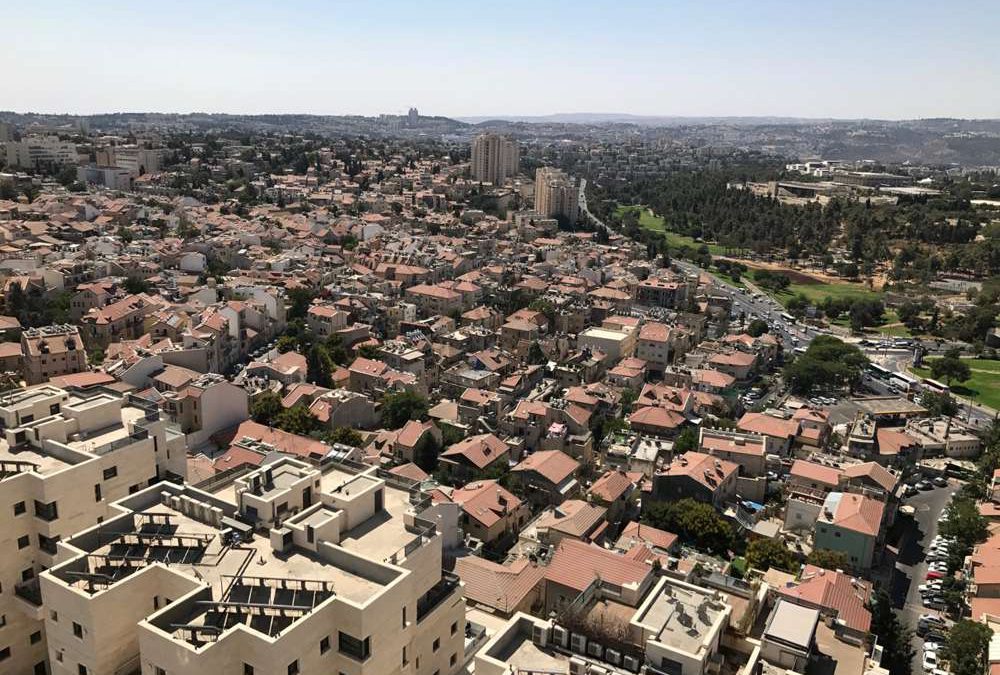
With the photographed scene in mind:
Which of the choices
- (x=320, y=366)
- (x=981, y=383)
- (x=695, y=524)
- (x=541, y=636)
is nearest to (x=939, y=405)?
(x=981, y=383)

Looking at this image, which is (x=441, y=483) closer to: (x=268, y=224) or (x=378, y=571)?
(x=378, y=571)

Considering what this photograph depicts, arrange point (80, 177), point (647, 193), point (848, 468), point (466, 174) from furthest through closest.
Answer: point (647, 193)
point (466, 174)
point (80, 177)
point (848, 468)

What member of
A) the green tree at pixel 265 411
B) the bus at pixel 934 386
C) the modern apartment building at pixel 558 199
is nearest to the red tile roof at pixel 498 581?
the green tree at pixel 265 411

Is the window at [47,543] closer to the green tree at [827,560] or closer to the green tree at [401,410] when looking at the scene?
the green tree at [401,410]

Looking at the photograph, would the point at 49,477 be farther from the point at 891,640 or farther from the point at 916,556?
the point at 916,556

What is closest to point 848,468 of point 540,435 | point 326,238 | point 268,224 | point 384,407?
point 540,435


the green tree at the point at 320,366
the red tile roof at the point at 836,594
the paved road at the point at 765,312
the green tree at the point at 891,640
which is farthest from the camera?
the paved road at the point at 765,312
